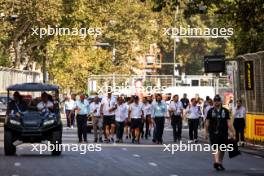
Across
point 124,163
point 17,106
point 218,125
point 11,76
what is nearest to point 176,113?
point 17,106

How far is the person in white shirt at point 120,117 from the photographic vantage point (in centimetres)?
3916

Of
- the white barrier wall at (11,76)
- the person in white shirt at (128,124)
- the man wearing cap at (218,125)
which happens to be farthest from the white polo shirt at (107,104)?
the white barrier wall at (11,76)

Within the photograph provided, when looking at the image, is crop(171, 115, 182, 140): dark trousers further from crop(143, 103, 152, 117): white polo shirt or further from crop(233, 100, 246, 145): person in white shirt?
crop(233, 100, 246, 145): person in white shirt

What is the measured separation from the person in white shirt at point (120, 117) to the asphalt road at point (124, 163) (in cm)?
501

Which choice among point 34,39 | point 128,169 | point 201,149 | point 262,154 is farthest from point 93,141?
point 34,39

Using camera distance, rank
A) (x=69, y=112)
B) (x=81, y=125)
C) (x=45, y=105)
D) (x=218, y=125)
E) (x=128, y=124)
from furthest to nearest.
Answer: (x=69, y=112) → (x=128, y=124) → (x=81, y=125) → (x=45, y=105) → (x=218, y=125)

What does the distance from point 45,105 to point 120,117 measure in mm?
9285

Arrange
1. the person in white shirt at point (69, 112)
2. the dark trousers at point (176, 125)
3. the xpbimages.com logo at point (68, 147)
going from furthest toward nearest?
the person in white shirt at point (69, 112)
the dark trousers at point (176, 125)
the xpbimages.com logo at point (68, 147)

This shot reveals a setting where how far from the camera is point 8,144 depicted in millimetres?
29734

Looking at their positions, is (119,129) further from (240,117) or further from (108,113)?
(240,117)

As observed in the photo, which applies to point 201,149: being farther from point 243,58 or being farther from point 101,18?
point 101,18

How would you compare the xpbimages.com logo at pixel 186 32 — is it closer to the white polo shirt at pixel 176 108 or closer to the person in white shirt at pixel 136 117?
the white polo shirt at pixel 176 108

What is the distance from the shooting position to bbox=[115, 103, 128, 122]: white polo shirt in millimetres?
39219

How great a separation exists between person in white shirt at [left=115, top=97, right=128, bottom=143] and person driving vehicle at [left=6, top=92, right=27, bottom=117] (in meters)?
9.17
